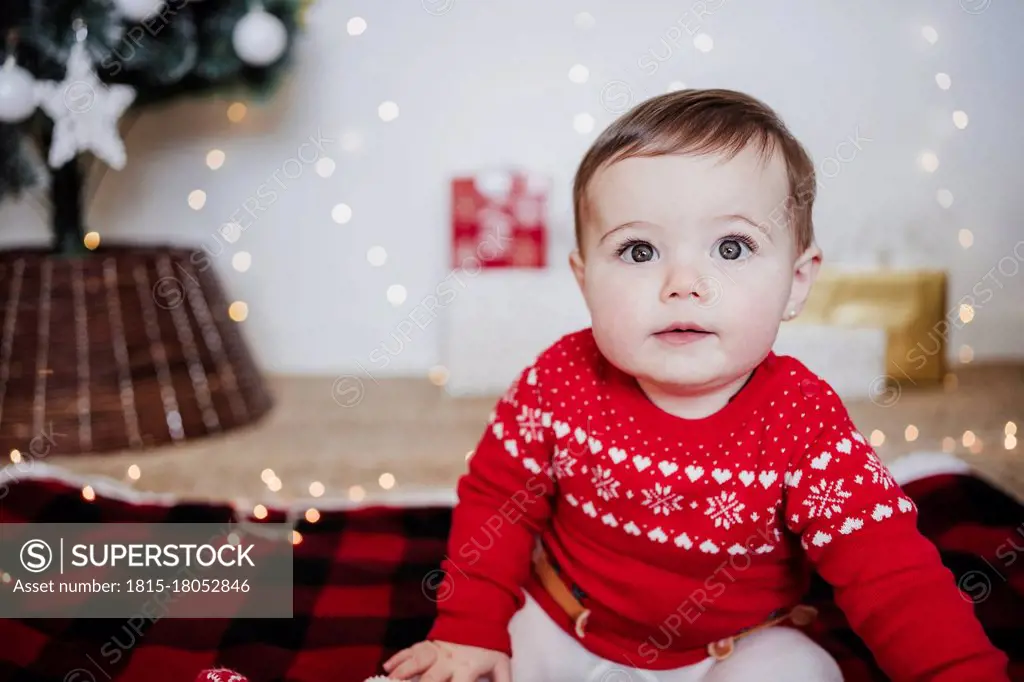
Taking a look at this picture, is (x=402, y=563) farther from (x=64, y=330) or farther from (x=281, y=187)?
(x=281, y=187)

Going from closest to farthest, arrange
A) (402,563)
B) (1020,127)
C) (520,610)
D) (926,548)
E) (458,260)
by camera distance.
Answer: (926,548)
(520,610)
(402,563)
(1020,127)
(458,260)

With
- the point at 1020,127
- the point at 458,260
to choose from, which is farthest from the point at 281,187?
the point at 1020,127

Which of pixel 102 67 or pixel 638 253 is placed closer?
pixel 638 253

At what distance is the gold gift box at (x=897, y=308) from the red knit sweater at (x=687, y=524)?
908 mm

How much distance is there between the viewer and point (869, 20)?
5.07ft

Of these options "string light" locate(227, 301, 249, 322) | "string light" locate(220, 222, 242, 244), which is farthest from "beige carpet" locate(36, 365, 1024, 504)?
"string light" locate(220, 222, 242, 244)

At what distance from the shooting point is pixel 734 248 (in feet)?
2.21

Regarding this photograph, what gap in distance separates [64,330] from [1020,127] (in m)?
1.60

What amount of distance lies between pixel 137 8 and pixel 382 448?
706 mm

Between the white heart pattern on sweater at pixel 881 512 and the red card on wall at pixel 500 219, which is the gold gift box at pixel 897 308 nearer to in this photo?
the red card on wall at pixel 500 219

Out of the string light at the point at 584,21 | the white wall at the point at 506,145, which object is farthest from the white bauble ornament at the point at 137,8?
the string light at the point at 584,21

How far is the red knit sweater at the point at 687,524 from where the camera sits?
2.13ft

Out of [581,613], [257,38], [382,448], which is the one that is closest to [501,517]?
[581,613]

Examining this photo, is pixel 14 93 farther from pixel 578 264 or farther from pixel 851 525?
pixel 851 525
